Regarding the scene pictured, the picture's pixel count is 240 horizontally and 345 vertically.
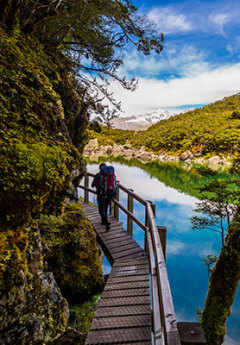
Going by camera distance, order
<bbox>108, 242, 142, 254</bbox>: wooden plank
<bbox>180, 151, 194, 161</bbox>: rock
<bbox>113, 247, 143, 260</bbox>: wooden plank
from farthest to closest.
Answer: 1. <bbox>180, 151, 194, 161</bbox>: rock
2. <bbox>108, 242, 142, 254</bbox>: wooden plank
3. <bbox>113, 247, 143, 260</bbox>: wooden plank

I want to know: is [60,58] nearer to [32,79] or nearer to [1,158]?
[32,79]

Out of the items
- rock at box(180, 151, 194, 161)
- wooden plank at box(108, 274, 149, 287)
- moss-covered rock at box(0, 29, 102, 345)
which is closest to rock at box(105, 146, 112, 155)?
rock at box(180, 151, 194, 161)

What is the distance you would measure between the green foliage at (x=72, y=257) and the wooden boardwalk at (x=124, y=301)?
0.52m

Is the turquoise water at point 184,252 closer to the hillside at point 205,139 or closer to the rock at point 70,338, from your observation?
the rock at point 70,338

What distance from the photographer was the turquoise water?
37.0 feet

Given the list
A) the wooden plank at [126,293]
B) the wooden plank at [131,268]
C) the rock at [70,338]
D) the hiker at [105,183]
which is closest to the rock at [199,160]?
the hiker at [105,183]

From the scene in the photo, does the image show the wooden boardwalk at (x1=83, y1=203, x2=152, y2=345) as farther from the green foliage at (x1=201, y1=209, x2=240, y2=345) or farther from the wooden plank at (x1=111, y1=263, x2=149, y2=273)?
the green foliage at (x1=201, y1=209, x2=240, y2=345)

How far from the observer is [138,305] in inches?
136

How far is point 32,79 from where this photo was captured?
331cm

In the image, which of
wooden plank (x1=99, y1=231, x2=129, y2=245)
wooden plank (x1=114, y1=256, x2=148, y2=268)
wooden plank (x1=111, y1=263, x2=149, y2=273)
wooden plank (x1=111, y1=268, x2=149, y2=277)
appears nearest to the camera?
wooden plank (x1=111, y1=268, x2=149, y2=277)

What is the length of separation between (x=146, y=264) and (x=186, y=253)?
538 inches

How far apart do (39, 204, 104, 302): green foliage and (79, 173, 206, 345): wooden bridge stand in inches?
20.6

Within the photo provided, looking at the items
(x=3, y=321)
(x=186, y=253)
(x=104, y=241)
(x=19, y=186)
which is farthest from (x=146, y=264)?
(x=186, y=253)

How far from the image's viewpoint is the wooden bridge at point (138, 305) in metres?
1.95
